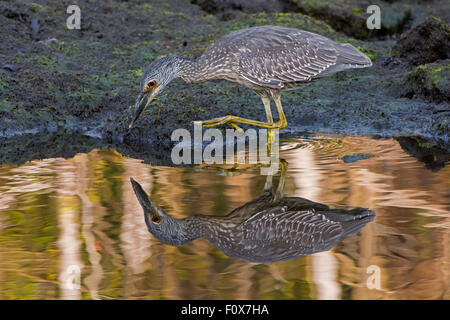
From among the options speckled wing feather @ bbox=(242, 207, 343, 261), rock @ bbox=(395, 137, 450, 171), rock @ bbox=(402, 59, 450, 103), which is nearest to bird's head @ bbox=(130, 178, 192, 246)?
speckled wing feather @ bbox=(242, 207, 343, 261)

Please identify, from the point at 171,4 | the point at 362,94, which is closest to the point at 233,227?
the point at 362,94

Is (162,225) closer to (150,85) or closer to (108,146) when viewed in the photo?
(150,85)

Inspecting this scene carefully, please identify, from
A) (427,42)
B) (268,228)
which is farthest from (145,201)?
(427,42)

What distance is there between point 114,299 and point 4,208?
229 centimetres

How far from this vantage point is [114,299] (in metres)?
4.27

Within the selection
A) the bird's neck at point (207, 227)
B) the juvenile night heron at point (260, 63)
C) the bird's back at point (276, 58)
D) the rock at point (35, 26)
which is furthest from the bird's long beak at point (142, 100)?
the rock at point (35, 26)

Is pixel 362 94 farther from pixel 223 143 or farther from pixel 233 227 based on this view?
pixel 233 227

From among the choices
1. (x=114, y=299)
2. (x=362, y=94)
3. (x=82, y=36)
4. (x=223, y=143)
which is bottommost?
(x=114, y=299)

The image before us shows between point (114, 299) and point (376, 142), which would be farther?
point (376, 142)

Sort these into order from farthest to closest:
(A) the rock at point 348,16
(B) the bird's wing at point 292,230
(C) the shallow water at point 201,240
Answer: (A) the rock at point 348,16, (B) the bird's wing at point 292,230, (C) the shallow water at point 201,240

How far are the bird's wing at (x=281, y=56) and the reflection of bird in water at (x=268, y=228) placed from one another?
2299mm

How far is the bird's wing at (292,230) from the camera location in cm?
536

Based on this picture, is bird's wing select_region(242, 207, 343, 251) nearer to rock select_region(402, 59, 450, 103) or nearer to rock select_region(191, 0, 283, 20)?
rock select_region(402, 59, 450, 103)

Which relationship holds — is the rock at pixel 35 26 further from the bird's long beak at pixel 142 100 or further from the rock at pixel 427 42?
the rock at pixel 427 42
